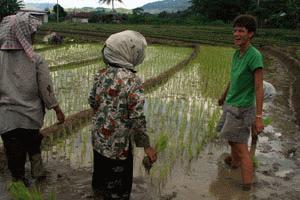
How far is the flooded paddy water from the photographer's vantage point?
3125 millimetres

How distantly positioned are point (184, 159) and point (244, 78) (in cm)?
117

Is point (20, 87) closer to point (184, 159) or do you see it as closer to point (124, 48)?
point (124, 48)

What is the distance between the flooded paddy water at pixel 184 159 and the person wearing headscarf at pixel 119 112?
0.54m

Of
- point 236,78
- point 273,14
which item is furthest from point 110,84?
point 273,14

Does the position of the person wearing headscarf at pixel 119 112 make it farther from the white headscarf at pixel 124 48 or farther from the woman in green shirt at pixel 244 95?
the woman in green shirt at pixel 244 95

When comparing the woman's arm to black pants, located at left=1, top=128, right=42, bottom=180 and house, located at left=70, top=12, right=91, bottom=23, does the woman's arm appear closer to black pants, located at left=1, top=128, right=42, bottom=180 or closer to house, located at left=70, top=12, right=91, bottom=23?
black pants, located at left=1, top=128, right=42, bottom=180

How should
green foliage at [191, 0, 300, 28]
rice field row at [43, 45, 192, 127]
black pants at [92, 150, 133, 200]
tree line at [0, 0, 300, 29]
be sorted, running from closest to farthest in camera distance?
black pants at [92, 150, 133, 200] → rice field row at [43, 45, 192, 127] → tree line at [0, 0, 300, 29] → green foliage at [191, 0, 300, 28]

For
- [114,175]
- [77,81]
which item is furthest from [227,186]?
[77,81]

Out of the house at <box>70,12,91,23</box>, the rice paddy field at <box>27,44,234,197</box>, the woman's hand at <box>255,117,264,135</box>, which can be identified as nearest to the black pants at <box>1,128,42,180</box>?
the rice paddy field at <box>27,44,234,197</box>

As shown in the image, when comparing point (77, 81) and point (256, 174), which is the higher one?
point (77, 81)

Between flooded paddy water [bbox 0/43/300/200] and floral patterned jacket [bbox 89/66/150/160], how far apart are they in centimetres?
69

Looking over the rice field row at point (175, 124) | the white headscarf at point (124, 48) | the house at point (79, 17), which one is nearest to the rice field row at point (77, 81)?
the rice field row at point (175, 124)

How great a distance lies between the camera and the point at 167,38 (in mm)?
20391

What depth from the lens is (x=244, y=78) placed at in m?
2.99
